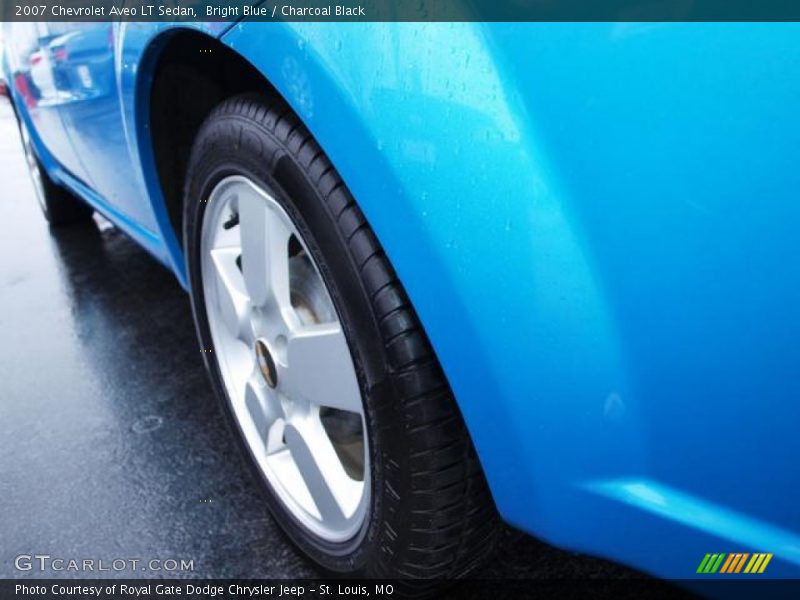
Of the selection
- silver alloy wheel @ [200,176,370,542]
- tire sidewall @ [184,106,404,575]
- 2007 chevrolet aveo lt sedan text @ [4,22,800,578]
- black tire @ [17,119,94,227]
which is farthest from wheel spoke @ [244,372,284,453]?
black tire @ [17,119,94,227]

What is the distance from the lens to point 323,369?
1.02 m

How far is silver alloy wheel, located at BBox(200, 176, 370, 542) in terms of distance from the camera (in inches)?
40.8

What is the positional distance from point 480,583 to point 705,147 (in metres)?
0.88

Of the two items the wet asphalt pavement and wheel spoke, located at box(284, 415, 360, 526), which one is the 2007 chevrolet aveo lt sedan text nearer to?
wheel spoke, located at box(284, 415, 360, 526)

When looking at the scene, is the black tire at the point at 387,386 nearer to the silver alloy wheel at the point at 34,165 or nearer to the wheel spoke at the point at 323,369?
the wheel spoke at the point at 323,369

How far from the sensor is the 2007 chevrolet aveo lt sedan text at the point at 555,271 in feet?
1.95

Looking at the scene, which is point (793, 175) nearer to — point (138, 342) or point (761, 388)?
point (761, 388)

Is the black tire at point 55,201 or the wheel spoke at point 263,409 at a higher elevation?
the wheel spoke at point 263,409

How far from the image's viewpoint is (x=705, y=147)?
589 millimetres

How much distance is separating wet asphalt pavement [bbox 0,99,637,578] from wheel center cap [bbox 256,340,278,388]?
0.34m

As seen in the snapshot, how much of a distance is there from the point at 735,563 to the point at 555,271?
0.34 m

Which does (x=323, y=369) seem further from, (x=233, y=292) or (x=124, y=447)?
(x=124, y=447)

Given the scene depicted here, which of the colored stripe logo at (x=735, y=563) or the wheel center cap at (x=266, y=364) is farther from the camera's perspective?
the wheel center cap at (x=266, y=364)

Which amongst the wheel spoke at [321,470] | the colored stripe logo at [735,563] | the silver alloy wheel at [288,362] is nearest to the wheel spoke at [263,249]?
the silver alloy wheel at [288,362]
